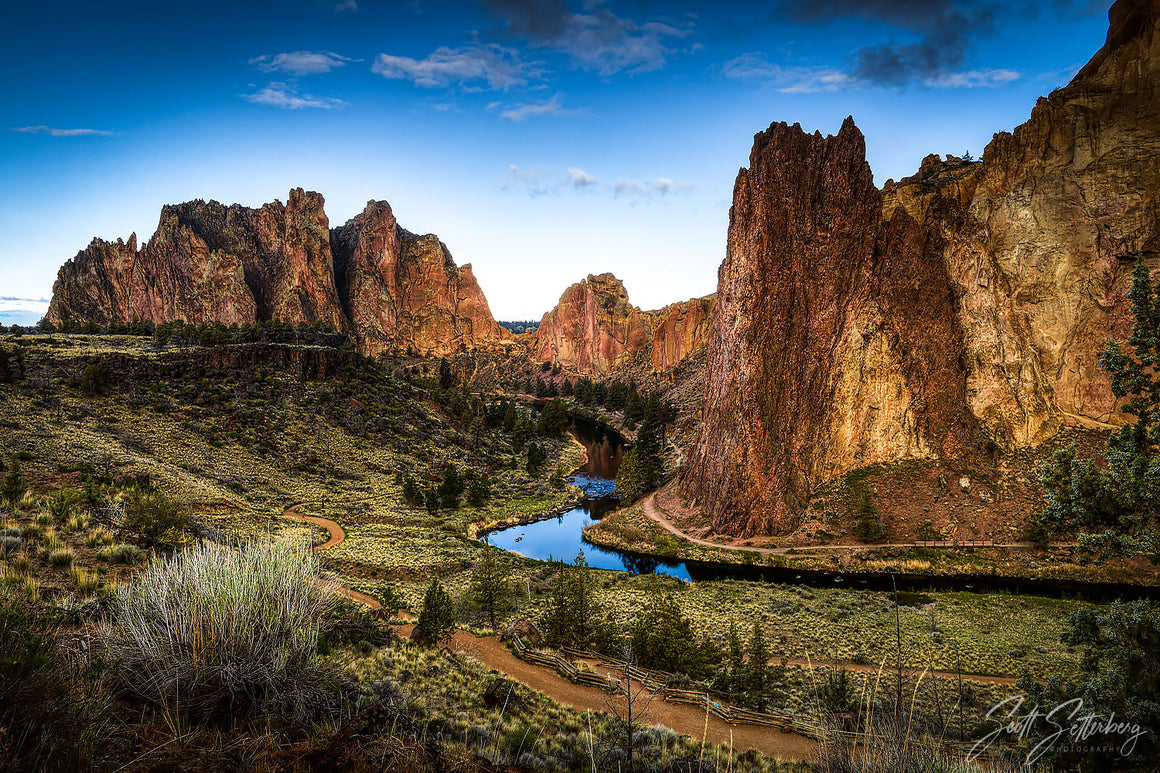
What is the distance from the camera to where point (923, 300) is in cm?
5066

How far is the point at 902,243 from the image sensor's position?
51188 millimetres

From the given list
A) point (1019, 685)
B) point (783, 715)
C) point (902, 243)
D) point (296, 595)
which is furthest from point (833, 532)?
point (296, 595)

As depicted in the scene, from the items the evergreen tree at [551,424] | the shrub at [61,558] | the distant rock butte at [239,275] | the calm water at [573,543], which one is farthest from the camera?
the distant rock butte at [239,275]

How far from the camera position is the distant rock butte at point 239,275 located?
448 ft

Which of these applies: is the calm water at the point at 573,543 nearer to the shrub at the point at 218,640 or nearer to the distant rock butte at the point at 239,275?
the shrub at the point at 218,640

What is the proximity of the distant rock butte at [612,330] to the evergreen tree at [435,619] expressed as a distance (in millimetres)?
125875

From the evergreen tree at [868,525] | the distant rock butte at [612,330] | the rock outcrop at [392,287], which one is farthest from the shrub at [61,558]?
the rock outcrop at [392,287]

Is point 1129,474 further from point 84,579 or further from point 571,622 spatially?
point 84,579

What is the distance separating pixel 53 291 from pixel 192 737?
640 feet

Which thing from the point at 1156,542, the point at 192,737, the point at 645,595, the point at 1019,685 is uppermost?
the point at 1156,542

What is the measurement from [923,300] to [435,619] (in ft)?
175

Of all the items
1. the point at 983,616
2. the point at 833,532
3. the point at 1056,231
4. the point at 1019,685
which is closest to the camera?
the point at 1019,685

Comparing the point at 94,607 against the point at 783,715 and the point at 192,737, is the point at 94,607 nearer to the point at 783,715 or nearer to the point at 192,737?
the point at 192,737

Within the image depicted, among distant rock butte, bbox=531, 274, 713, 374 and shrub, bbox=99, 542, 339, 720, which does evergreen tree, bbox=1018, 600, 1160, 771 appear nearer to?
shrub, bbox=99, 542, 339, 720
